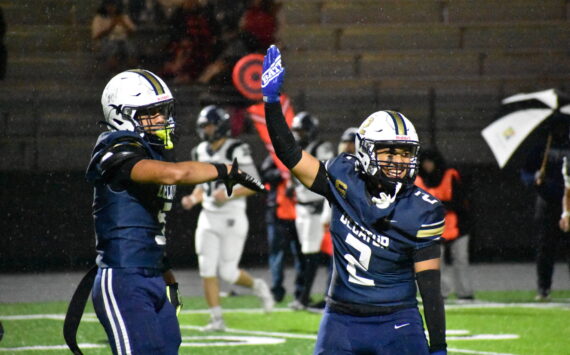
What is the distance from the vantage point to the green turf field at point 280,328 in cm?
815

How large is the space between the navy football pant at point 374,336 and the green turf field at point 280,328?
336cm

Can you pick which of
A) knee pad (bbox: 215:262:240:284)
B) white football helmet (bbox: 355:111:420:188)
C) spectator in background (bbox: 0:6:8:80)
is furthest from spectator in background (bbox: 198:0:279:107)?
white football helmet (bbox: 355:111:420:188)

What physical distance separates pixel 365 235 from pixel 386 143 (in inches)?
16.2

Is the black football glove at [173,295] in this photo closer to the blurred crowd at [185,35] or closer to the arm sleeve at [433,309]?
the arm sleeve at [433,309]

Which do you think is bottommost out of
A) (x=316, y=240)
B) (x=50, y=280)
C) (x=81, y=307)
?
(x=50, y=280)

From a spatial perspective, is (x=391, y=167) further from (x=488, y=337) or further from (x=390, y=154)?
(x=488, y=337)

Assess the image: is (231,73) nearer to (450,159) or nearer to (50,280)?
(450,159)

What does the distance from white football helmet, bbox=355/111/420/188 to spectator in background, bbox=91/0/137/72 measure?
12145 mm

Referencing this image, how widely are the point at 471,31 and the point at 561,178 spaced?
7866 mm

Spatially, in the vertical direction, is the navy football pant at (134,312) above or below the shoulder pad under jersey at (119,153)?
below

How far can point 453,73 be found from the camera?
18.0 metres

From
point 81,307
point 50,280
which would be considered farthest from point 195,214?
point 81,307

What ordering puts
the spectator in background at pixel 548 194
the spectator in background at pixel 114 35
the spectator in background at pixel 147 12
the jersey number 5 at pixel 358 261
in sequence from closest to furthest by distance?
the jersey number 5 at pixel 358 261, the spectator in background at pixel 548 194, the spectator in background at pixel 114 35, the spectator in background at pixel 147 12

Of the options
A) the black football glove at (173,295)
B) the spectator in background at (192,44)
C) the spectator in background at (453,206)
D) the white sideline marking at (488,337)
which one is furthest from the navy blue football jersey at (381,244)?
the spectator in background at (192,44)
